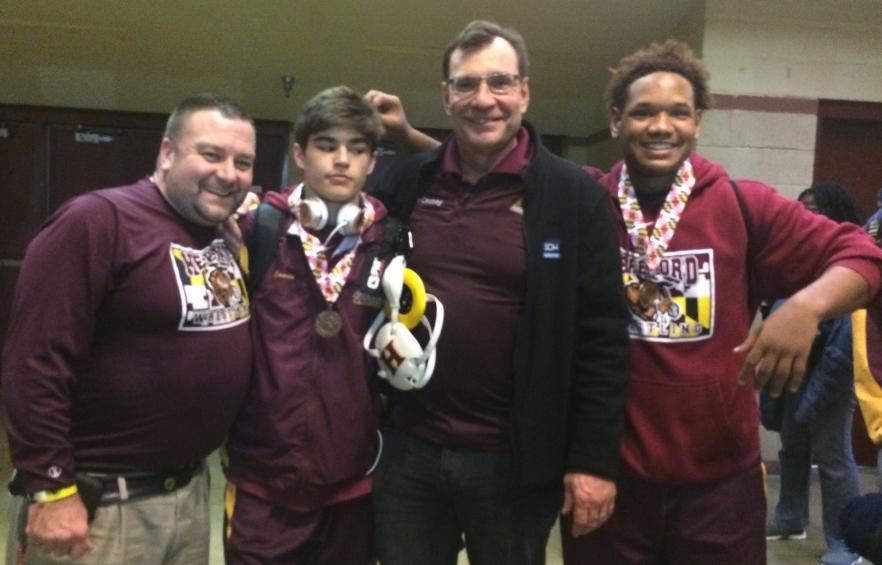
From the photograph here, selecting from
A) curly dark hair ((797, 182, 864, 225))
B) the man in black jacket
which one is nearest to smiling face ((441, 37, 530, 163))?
the man in black jacket

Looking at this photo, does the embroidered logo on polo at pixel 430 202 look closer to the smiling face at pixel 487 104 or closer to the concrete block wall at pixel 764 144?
the smiling face at pixel 487 104

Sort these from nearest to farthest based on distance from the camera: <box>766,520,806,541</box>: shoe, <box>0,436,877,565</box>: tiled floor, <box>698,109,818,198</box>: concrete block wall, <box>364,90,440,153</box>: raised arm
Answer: <box>364,90,440,153</box>: raised arm → <box>0,436,877,565</box>: tiled floor → <box>766,520,806,541</box>: shoe → <box>698,109,818,198</box>: concrete block wall

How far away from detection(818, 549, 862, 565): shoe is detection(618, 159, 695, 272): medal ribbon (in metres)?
2.33

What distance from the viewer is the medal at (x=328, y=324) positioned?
5.89 feet

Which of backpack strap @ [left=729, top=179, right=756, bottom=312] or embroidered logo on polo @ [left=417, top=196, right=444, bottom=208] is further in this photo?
embroidered logo on polo @ [left=417, top=196, right=444, bottom=208]

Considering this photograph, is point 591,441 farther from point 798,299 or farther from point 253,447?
point 253,447

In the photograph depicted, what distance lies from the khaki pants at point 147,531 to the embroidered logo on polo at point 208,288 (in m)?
0.42

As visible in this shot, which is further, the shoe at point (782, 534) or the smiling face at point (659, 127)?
the shoe at point (782, 534)

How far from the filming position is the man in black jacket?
1.75m

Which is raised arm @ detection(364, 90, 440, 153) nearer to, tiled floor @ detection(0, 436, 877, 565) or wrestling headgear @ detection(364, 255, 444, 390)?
wrestling headgear @ detection(364, 255, 444, 390)

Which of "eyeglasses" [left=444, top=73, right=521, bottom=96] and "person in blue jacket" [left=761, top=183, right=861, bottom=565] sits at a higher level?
"eyeglasses" [left=444, top=73, right=521, bottom=96]

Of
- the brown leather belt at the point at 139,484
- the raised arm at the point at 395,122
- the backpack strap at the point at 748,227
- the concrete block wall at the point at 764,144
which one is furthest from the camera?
the concrete block wall at the point at 764,144

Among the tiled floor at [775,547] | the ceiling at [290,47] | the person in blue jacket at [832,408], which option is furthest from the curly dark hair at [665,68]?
the ceiling at [290,47]

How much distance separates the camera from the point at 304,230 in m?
1.85
